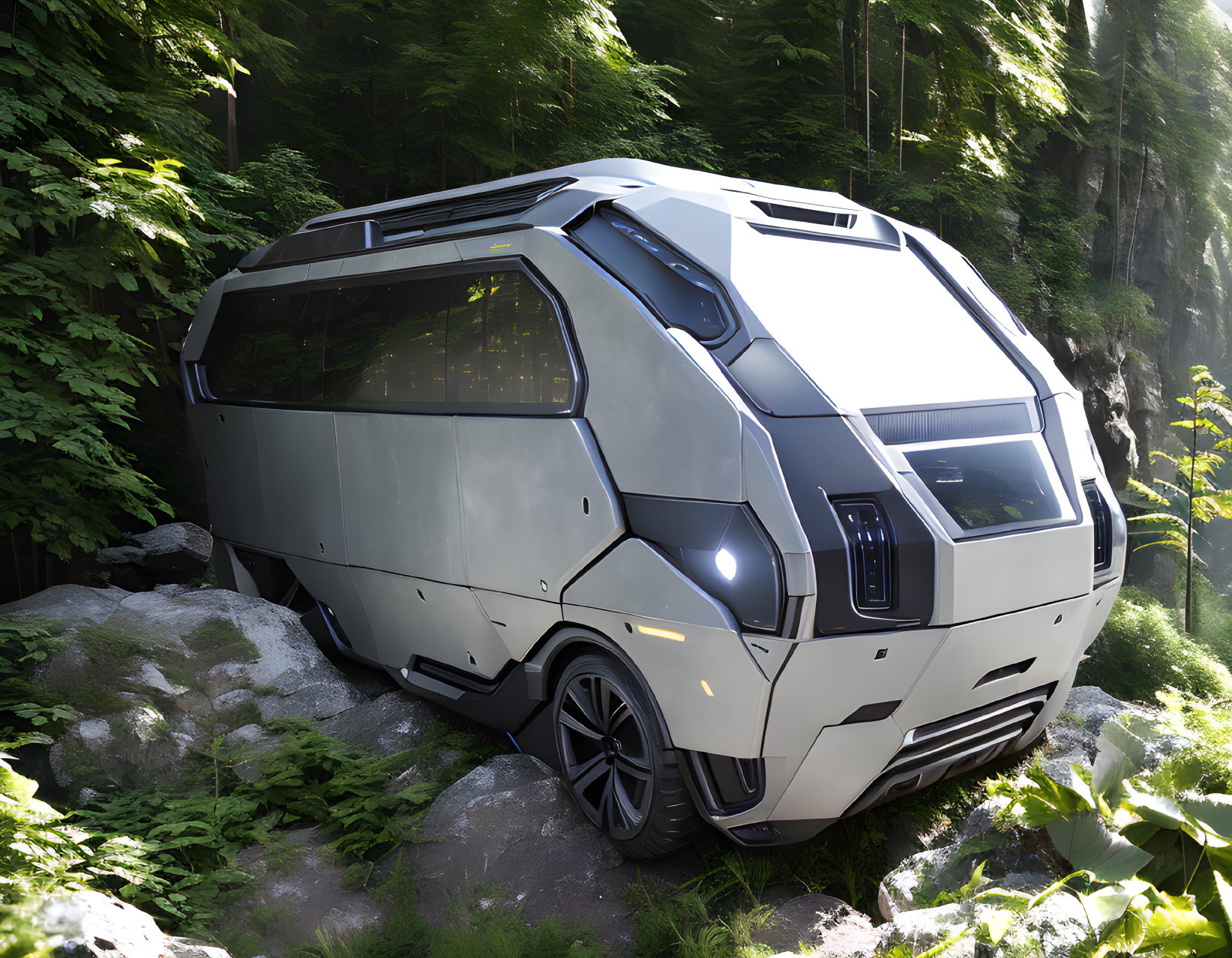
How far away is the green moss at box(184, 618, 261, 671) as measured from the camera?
5.86 m

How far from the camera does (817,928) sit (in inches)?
143

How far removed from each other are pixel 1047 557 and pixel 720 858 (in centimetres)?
205

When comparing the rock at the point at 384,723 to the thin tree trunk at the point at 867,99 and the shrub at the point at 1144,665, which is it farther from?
the thin tree trunk at the point at 867,99

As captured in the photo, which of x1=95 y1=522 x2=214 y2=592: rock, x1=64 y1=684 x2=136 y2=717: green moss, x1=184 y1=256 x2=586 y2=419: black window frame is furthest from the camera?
x1=95 y1=522 x2=214 y2=592: rock

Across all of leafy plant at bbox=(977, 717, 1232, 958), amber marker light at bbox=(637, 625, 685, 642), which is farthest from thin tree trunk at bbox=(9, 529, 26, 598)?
leafy plant at bbox=(977, 717, 1232, 958)

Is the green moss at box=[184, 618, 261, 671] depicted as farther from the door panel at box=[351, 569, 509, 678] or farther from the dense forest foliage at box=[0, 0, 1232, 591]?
the dense forest foliage at box=[0, 0, 1232, 591]

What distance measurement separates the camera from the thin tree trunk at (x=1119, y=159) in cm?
2525

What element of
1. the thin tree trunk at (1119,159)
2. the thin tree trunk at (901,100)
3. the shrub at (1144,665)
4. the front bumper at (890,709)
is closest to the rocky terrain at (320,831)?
the front bumper at (890,709)

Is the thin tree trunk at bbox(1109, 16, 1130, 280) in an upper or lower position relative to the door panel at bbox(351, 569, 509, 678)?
upper

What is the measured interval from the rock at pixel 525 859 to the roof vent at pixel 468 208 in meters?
3.08

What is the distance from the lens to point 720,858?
164 inches

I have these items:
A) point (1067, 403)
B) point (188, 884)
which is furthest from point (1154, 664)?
point (188, 884)

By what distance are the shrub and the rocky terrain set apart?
2839mm

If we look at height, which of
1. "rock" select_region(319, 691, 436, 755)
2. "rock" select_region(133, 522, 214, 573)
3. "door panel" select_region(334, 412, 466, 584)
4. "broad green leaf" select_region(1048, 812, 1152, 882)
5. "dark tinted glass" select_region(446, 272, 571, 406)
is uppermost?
"dark tinted glass" select_region(446, 272, 571, 406)
